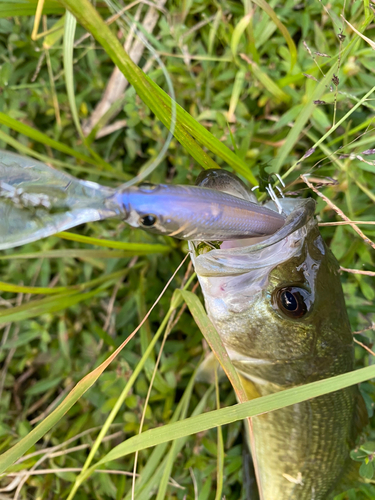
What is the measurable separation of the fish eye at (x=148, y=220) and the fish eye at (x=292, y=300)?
23.3 inches

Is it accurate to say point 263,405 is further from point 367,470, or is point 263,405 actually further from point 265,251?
point 367,470

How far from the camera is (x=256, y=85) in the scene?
6.48 feet

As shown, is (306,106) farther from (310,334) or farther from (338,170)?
(310,334)

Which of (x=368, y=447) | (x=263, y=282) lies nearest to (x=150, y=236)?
(x=263, y=282)

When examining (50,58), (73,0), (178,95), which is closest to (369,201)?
(178,95)

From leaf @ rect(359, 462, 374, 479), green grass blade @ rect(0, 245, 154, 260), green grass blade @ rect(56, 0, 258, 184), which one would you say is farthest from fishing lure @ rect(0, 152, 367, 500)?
green grass blade @ rect(0, 245, 154, 260)

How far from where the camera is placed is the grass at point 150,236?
1.83m

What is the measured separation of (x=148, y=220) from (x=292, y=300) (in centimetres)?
65

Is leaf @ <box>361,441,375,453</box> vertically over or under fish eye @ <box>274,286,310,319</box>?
under

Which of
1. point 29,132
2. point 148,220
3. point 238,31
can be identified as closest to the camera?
point 148,220

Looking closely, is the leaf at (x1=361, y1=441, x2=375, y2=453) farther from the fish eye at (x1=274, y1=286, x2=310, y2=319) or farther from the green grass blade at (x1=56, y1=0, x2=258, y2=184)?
the green grass blade at (x1=56, y1=0, x2=258, y2=184)

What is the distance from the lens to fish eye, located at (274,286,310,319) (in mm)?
1230

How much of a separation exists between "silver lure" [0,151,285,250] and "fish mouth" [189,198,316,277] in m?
0.09

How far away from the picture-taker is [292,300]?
123 centimetres
